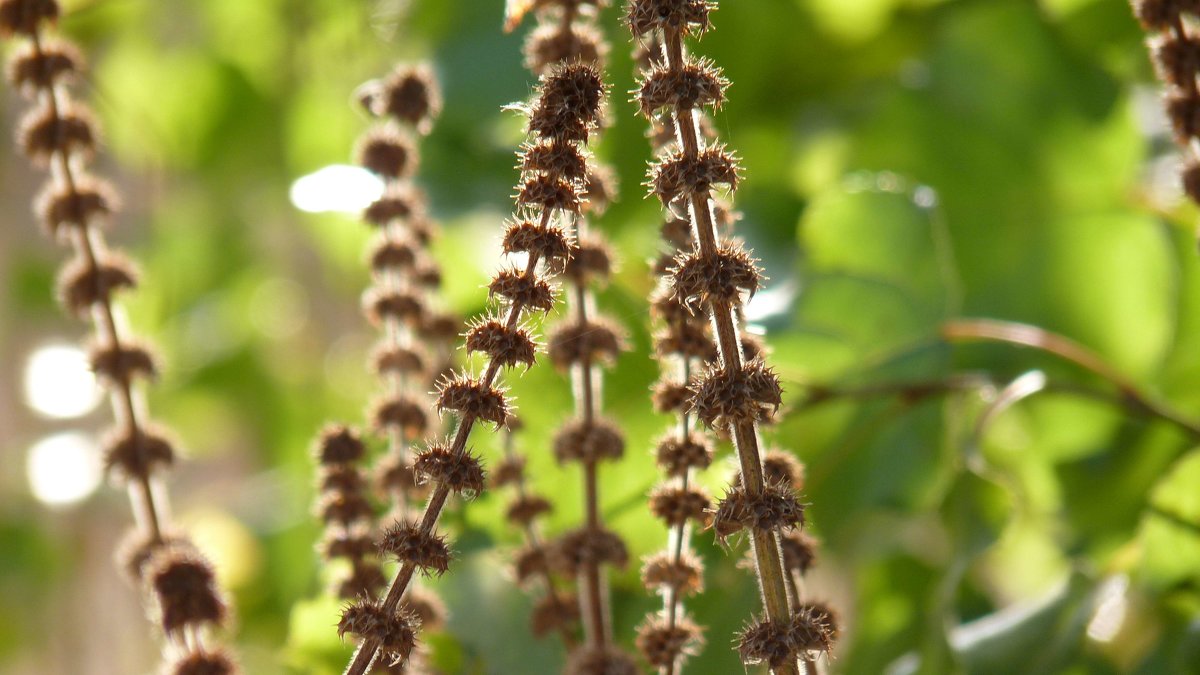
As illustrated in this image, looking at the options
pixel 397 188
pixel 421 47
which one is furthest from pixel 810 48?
pixel 397 188

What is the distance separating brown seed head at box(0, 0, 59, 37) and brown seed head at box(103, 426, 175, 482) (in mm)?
81

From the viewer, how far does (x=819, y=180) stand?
0.49m

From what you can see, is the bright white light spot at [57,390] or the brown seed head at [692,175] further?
the bright white light spot at [57,390]

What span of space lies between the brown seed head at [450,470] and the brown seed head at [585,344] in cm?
6

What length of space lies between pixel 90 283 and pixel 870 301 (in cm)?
22

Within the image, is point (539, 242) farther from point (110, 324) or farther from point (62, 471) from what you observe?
point (62, 471)

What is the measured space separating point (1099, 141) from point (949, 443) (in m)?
0.13

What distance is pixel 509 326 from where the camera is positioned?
152 millimetres

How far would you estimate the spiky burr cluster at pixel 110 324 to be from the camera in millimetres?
222

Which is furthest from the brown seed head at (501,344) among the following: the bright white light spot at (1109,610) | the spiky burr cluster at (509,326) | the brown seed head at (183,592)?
the bright white light spot at (1109,610)

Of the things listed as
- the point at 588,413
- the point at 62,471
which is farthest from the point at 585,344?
the point at 62,471

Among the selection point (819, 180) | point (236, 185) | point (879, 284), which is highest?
point (236, 185)

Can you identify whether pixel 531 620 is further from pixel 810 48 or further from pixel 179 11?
pixel 179 11

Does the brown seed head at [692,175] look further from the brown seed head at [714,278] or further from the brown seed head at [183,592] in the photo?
the brown seed head at [183,592]
